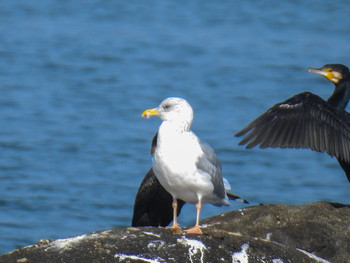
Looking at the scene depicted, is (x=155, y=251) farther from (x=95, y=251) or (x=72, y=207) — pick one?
(x=72, y=207)

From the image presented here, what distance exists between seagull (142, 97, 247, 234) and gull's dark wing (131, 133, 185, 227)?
4.03 feet

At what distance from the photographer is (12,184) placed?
12.6 metres

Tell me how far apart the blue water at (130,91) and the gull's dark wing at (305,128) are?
11.3 feet

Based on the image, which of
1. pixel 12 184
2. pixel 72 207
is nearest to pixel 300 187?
pixel 72 207

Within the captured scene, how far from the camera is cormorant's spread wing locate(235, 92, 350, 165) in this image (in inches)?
307

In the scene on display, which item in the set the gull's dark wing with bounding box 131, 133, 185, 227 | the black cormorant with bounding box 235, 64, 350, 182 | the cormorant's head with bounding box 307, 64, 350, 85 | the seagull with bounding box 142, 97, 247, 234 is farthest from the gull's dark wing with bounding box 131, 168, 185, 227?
the cormorant's head with bounding box 307, 64, 350, 85

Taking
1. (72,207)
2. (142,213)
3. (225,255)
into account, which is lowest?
(72,207)

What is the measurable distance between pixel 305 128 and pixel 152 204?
58.7 inches

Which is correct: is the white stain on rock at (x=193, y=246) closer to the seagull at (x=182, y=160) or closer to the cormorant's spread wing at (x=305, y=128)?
the seagull at (x=182, y=160)

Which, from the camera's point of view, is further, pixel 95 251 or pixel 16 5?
pixel 16 5

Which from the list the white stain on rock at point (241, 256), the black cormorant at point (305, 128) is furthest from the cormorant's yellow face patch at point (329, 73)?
the white stain on rock at point (241, 256)

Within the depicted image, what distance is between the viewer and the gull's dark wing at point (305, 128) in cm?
780

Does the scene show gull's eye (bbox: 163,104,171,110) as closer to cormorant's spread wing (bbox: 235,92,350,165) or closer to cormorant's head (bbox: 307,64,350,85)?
cormorant's spread wing (bbox: 235,92,350,165)

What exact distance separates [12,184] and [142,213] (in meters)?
5.12
